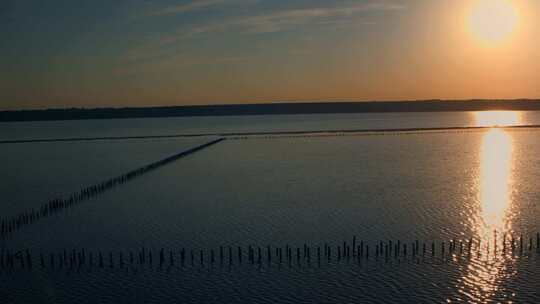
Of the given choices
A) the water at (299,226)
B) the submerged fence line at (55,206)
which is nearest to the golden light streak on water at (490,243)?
the water at (299,226)

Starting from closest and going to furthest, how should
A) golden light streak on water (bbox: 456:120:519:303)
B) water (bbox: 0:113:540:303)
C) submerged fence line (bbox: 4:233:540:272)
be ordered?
1. golden light streak on water (bbox: 456:120:519:303)
2. water (bbox: 0:113:540:303)
3. submerged fence line (bbox: 4:233:540:272)

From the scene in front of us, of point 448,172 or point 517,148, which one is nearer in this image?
point 448,172

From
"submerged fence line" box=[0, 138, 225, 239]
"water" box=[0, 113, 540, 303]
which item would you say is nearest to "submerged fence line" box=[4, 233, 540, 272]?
"water" box=[0, 113, 540, 303]

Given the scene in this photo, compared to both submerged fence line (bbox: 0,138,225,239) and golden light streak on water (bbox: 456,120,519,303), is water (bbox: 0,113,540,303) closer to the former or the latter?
golden light streak on water (bbox: 456,120,519,303)

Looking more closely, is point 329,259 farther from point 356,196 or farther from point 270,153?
point 270,153

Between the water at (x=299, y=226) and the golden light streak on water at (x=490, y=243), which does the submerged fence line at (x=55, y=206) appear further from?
the golden light streak on water at (x=490, y=243)

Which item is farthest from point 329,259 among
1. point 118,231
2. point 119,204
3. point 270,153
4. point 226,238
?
point 270,153
